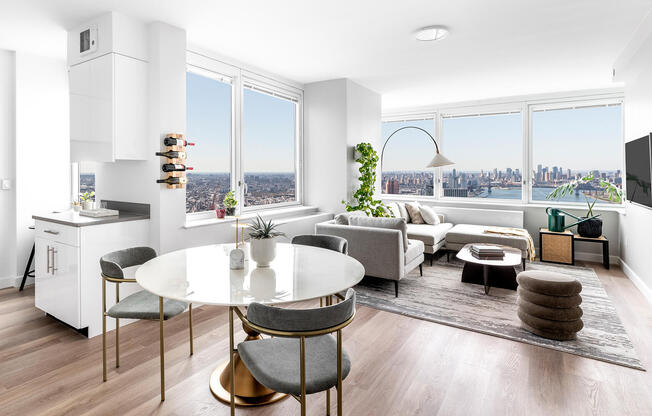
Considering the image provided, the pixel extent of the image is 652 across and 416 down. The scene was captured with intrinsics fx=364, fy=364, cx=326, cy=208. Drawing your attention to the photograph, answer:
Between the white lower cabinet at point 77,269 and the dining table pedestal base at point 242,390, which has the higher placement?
the white lower cabinet at point 77,269

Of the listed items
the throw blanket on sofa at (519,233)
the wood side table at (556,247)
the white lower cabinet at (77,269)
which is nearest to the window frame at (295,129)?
the white lower cabinet at (77,269)

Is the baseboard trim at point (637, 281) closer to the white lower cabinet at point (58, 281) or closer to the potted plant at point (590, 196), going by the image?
the potted plant at point (590, 196)

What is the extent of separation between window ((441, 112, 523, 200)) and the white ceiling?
4.59ft

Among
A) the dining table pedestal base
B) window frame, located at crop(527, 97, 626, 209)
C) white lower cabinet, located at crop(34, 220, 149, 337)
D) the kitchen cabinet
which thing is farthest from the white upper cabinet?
window frame, located at crop(527, 97, 626, 209)

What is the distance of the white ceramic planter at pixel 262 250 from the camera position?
6.78ft

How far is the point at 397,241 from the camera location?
147 inches

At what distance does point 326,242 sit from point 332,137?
272 centimetres

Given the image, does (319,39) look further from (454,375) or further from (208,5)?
(454,375)

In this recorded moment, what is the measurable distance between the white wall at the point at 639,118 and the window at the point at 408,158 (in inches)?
123

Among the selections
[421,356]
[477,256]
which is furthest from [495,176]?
[421,356]

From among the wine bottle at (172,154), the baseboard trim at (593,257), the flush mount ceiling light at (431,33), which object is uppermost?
the flush mount ceiling light at (431,33)

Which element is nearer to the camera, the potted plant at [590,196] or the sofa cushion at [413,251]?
the sofa cushion at [413,251]

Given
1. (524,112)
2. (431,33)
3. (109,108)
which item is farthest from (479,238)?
(109,108)

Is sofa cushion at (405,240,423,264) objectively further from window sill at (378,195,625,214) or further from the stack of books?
window sill at (378,195,625,214)
